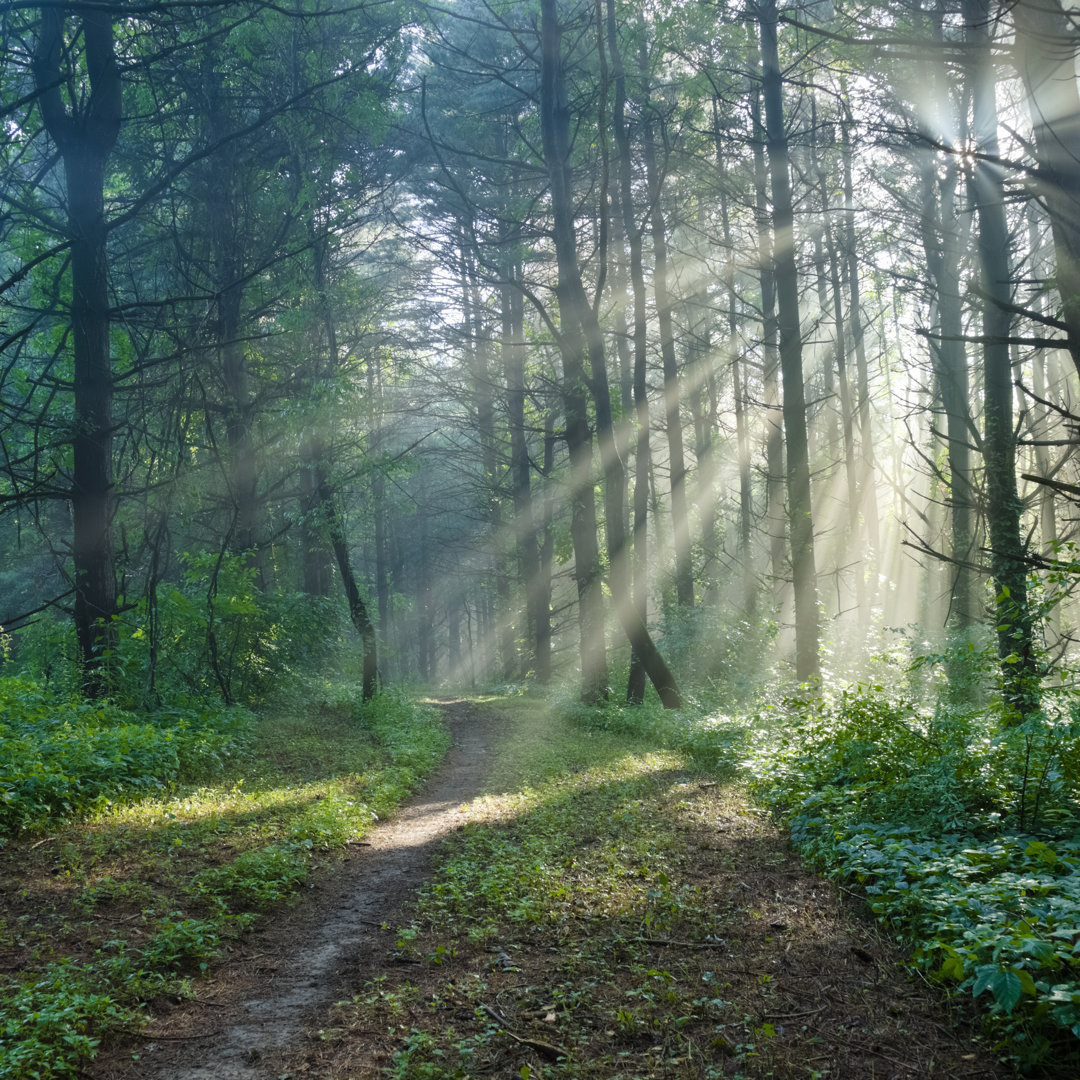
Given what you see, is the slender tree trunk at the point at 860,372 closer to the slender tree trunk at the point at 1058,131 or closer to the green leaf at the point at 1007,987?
the slender tree trunk at the point at 1058,131

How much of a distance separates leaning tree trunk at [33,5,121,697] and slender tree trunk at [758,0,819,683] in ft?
31.7

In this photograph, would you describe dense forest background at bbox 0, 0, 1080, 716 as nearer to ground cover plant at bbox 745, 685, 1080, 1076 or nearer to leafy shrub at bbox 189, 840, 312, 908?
ground cover plant at bbox 745, 685, 1080, 1076

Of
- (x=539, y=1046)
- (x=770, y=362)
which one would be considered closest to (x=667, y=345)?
(x=770, y=362)

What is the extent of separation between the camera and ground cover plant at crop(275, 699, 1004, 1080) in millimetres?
3420

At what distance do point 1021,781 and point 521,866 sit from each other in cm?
361

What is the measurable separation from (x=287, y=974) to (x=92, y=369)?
9.07m

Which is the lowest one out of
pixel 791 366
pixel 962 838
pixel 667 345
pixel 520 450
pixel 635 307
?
pixel 962 838

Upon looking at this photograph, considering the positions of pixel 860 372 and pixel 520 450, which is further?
pixel 860 372

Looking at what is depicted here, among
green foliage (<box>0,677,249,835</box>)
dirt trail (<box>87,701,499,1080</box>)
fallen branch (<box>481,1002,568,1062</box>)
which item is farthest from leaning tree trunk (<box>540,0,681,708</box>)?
fallen branch (<box>481,1002,568,1062</box>)

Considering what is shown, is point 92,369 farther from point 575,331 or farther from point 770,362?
point 770,362

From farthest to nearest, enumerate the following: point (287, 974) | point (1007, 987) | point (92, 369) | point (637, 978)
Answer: point (92, 369)
point (287, 974)
point (637, 978)
point (1007, 987)

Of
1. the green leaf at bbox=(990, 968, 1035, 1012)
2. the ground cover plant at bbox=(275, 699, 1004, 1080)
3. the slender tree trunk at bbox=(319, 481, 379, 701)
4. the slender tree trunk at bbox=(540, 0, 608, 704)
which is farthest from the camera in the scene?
the slender tree trunk at bbox=(540, 0, 608, 704)

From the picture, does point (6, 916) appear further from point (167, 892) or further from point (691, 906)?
point (691, 906)

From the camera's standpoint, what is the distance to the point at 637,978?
4.19 meters
